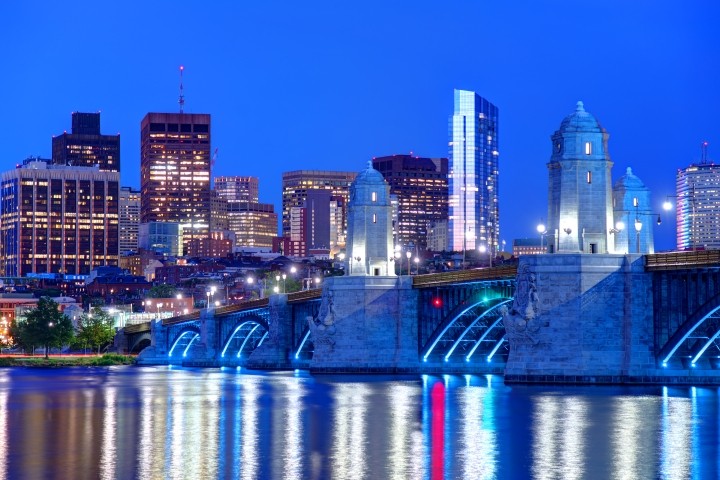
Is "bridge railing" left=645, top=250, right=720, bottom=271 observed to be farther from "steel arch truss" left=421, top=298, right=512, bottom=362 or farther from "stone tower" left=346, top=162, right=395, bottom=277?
"stone tower" left=346, top=162, right=395, bottom=277

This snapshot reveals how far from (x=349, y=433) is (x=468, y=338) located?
186 feet

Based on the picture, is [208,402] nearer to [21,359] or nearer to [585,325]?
[585,325]

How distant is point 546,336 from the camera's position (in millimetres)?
87000

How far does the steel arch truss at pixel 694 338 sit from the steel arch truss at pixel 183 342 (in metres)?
99.8

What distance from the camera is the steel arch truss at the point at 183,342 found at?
180887 millimetres

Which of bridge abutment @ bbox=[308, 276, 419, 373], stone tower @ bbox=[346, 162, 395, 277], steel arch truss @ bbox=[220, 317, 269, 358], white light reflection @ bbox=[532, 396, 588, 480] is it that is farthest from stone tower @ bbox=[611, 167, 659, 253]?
steel arch truss @ bbox=[220, 317, 269, 358]

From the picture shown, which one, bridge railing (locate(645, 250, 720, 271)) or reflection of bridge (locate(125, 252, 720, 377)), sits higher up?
bridge railing (locate(645, 250, 720, 271))

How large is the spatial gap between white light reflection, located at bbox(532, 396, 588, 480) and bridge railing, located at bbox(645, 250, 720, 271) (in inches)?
400

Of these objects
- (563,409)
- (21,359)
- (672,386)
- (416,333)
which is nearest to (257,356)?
(416,333)

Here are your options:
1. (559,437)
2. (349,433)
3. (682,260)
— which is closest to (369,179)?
→ (682,260)

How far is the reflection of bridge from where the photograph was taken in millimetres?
83188

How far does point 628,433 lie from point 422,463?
1207 cm

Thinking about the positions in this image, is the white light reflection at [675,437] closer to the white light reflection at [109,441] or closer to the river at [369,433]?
the river at [369,433]

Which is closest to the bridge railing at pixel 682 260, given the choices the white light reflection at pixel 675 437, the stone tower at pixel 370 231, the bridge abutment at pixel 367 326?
the white light reflection at pixel 675 437
